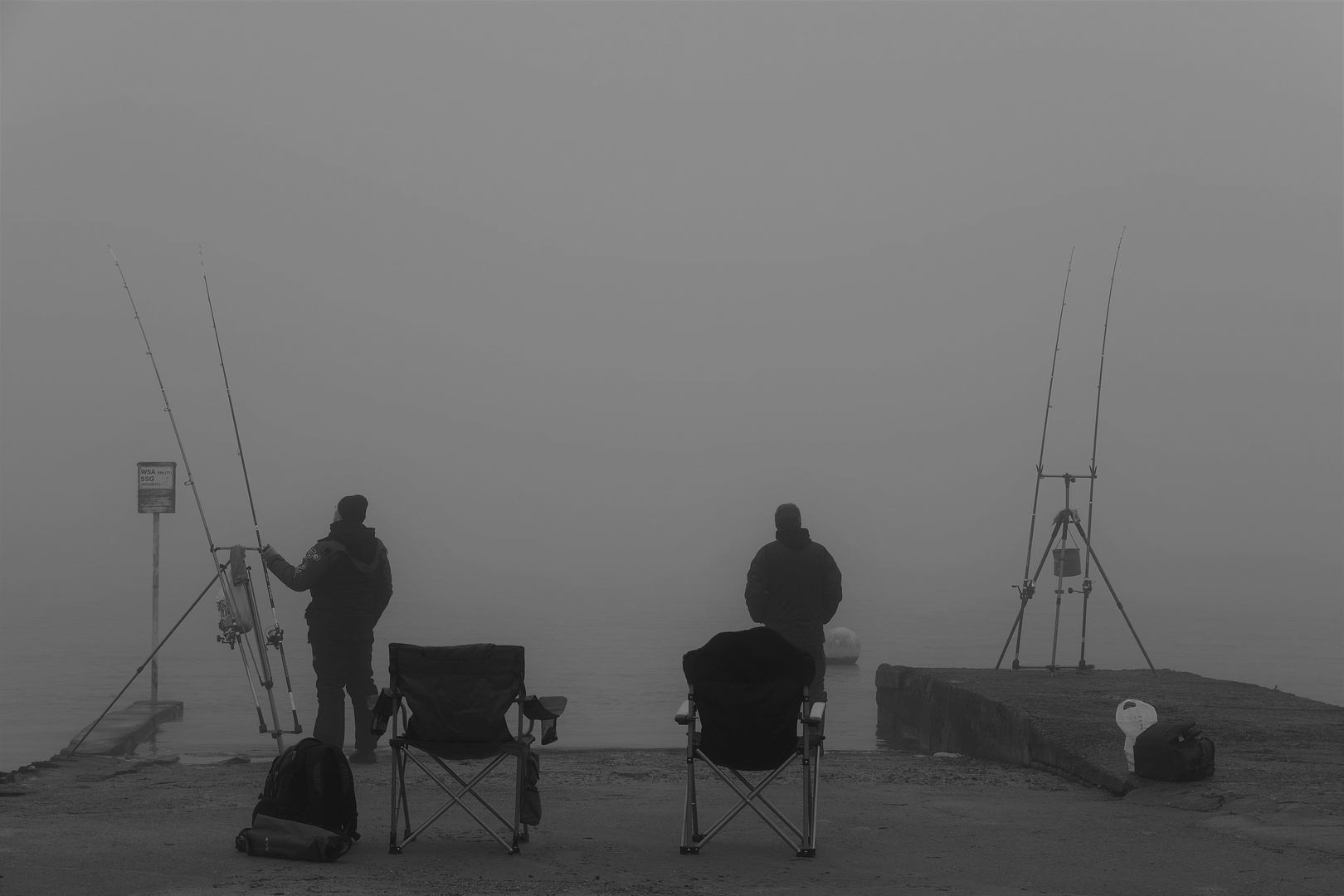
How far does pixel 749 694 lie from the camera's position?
5.57m

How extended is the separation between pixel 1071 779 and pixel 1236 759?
0.86 meters

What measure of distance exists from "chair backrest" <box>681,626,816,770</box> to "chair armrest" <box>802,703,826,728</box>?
0.22 ft

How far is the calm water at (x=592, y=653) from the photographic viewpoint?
11.4m

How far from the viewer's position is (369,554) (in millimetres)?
7871

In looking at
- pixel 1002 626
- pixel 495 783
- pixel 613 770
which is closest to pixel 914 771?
pixel 613 770

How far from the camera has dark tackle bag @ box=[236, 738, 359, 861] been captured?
5.33m

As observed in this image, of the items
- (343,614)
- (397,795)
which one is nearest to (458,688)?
(397,795)

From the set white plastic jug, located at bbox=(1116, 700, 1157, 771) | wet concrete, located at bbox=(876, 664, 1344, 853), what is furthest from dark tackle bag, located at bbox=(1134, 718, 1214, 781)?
white plastic jug, located at bbox=(1116, 700, 1157, 771)

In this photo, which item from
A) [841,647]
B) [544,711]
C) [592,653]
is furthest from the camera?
[841,647]

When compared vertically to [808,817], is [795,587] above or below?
above

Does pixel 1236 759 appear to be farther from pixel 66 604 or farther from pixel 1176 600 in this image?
pixel 1176 600

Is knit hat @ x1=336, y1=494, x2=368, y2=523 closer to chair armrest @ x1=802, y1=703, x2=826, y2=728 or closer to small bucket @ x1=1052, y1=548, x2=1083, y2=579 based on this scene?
chair armrest @ x1=802, y1=703, x2=826, y2=728

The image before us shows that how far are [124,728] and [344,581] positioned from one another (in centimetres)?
291

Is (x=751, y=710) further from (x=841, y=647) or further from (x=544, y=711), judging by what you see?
(x=841, y=647)
